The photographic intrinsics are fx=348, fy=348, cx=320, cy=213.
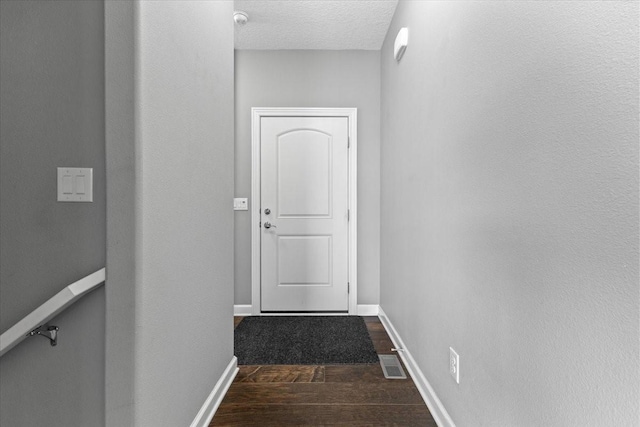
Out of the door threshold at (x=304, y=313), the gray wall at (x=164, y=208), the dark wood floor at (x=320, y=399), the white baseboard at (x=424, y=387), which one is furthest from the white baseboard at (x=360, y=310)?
the gray wall at (x=164, y=208)

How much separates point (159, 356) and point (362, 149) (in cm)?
264

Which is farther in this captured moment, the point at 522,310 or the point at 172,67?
the point at 172,67

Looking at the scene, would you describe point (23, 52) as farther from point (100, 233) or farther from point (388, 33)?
point (388, 33)

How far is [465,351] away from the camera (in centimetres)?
134

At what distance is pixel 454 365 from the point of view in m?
1.43

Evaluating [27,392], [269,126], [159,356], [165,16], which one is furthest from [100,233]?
[269,126]

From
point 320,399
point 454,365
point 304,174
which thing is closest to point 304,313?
point 304,174

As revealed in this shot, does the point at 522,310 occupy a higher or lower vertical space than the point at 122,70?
lower

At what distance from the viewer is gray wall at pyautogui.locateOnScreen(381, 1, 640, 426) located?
67 cm

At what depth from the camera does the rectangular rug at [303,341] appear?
7.48 feet

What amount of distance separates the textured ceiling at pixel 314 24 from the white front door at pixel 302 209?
69cm

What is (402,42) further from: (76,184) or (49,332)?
(49,332)

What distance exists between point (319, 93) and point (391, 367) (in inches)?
98.0

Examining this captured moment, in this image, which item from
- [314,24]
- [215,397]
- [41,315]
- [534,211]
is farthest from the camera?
[314,24]
